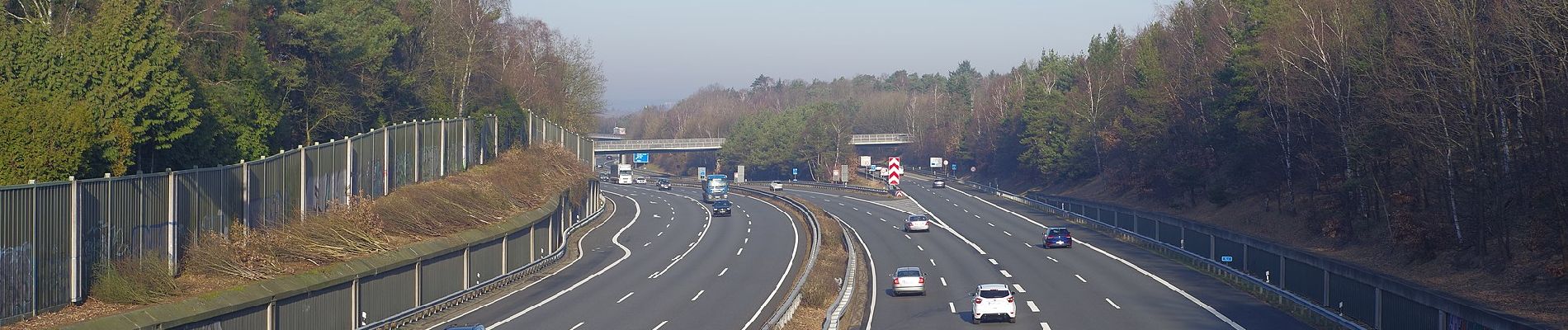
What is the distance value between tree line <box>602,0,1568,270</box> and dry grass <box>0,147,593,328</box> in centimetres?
3053

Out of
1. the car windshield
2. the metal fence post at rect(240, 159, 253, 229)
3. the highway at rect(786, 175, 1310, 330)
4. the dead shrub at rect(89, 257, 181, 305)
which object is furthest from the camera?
the highway at rect(786, 175, 1310, 330)

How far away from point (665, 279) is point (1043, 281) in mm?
13233

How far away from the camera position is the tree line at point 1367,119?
35.7 m

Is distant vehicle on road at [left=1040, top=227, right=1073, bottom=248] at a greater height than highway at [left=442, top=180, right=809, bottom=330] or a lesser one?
greater

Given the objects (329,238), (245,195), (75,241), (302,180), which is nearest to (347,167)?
(302,180)

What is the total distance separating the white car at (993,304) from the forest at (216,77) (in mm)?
19342

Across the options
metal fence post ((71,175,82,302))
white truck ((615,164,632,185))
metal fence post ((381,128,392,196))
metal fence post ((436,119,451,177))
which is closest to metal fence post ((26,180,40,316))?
metal fence post ((71,175,82,302))

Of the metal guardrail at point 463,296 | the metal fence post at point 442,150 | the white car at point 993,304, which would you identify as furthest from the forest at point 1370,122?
the metal fence post at point 442,150

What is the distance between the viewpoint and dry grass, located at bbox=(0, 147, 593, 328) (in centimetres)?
2153

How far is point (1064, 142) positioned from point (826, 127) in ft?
161

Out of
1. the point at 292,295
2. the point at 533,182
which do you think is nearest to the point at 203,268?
the point at 292,295

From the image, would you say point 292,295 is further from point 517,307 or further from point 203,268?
point 517,307

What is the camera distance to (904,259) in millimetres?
52812

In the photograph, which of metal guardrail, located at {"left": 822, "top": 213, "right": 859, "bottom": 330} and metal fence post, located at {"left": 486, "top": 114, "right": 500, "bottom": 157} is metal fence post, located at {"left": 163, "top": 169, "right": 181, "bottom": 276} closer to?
metal guardrail, located at {"left": 822, "top": 213, "right": 859, "bottom": 330}
